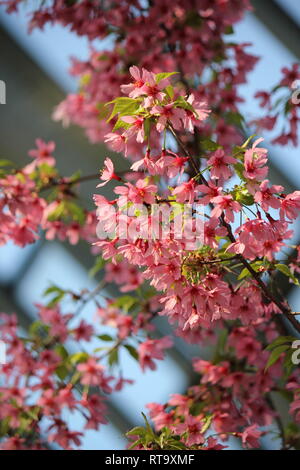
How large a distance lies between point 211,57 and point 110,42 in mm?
317

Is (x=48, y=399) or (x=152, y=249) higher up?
(x=152, y=249)

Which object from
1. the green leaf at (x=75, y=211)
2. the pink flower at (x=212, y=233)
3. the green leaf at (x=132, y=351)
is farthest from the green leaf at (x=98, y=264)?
the pink flower at (x=212, y=233)

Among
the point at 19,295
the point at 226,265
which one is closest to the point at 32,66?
the point at 19,295

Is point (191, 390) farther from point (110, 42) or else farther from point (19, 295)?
point (19, 295)

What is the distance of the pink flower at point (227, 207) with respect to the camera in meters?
1.00

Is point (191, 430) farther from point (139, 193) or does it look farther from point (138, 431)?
point (139, 193)

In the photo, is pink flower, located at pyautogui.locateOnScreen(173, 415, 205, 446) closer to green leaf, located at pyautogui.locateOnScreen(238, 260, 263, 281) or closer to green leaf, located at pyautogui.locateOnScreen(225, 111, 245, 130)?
green leaf, located at pyautogui.locateOnScreen(238, 260, 263, 281)

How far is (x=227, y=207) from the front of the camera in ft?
3.31

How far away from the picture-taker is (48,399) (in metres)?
1.60

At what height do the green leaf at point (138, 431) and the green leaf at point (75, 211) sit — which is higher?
the green leaf at point (75, 211)

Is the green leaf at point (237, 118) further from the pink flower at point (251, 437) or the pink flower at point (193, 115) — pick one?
the pink flower at point (251, 437)

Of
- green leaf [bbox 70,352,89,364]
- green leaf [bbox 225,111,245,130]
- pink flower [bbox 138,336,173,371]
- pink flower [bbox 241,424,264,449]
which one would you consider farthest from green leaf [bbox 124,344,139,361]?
green leaf [bbox 225,111,245,130]

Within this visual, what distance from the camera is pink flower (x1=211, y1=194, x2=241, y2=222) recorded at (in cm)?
100
